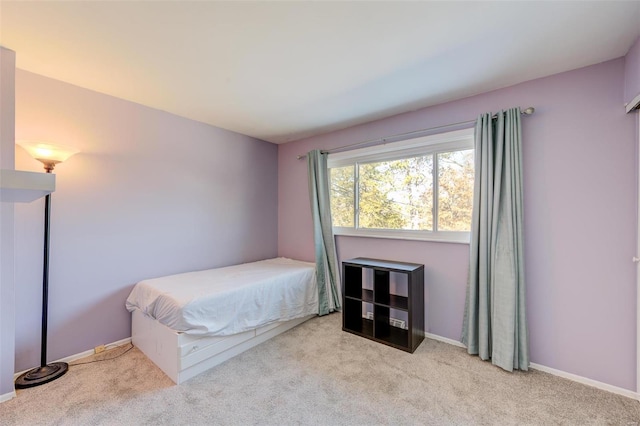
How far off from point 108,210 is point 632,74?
4.08 metres

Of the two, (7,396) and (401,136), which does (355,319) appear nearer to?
(401,136)

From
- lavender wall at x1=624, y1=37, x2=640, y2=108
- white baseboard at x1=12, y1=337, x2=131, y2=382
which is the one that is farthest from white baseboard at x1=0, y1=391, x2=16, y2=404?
lavender wall at x1=624, y1=37, x2=640, y2=108

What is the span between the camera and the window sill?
2484 mm

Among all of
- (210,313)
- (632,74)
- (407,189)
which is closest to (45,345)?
(210,313)

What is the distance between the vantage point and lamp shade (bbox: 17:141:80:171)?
1827 millimetres

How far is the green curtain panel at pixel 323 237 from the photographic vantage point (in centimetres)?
320

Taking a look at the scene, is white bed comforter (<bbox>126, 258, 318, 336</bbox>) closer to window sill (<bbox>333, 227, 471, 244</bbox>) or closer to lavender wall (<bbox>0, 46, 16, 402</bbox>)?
window sill (<bbox>333, 227, 471, 244</bbox>)

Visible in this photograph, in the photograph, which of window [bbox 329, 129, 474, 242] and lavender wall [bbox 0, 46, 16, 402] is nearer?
lavender wall [bbox 0, 46, 16, 402]

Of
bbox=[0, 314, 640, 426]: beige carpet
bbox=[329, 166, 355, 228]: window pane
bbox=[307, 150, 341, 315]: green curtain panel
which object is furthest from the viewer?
bbox=[329, 166, 355, 228]: window pane

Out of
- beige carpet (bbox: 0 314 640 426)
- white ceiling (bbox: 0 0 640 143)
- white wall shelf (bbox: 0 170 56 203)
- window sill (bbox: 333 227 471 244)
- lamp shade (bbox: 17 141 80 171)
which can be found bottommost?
beige carpet (bbox: 0 314 640 426)

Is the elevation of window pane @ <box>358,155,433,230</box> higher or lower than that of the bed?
higher

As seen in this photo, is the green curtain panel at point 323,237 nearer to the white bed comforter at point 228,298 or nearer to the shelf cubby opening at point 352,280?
the white bed comforter at point 228,298

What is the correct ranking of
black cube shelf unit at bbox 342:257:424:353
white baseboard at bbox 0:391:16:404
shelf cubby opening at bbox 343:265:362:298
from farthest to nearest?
shelf cubby opening at bbox 343:265:362:298 → black cube shelf unit at bbox 342:257:424:353 → white baseboard at bbox 0:391:16:404

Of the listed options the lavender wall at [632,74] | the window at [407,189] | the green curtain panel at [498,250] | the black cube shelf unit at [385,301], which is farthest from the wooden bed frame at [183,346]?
the lavender wall at [632,74]
